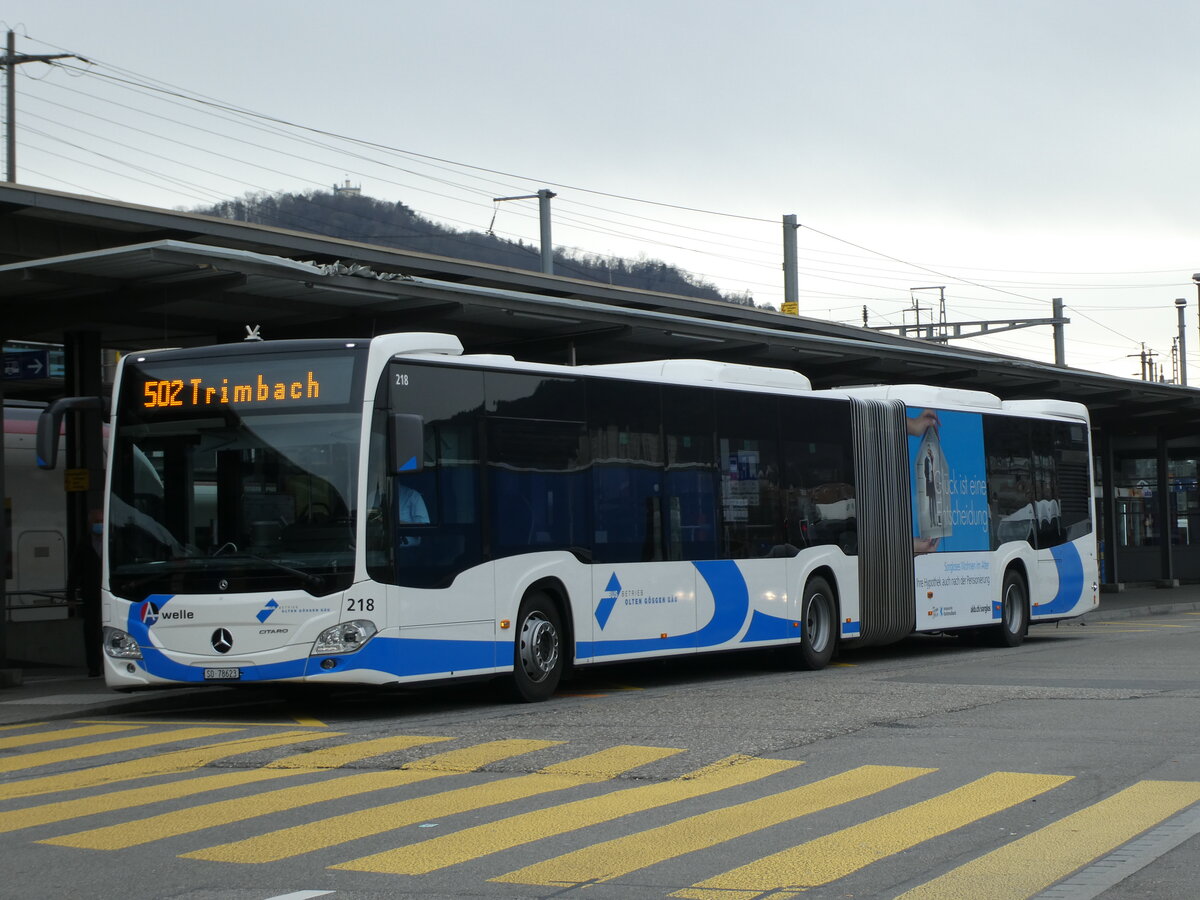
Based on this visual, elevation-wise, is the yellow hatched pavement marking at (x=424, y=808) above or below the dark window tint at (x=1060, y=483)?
below

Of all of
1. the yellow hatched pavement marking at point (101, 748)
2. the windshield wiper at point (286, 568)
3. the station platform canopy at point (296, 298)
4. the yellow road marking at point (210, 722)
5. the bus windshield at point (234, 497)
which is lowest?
the yellow road marking at point (210, 722)

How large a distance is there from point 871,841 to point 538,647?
23.6 feet

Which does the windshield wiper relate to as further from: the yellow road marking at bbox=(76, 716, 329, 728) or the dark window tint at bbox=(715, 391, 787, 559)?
the dark window tint at bbox=(715, 391, 787, 559)

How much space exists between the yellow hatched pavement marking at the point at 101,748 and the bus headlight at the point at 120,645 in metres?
0.91

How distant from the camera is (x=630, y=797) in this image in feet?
28.7

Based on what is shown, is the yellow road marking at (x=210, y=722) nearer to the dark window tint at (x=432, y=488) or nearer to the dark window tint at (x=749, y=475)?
the dark window tint at (x=432, y=488)

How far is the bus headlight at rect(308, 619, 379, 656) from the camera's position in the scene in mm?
12602

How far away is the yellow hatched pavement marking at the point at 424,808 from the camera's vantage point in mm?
7395

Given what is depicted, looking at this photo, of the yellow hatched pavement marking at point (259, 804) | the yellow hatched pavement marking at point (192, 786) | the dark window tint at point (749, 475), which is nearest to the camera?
the yellow hatched pavement marking at point (259, 804)

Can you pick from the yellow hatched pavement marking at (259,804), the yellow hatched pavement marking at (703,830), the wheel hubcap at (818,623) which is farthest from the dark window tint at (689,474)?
the yellow hatched pavement marking at (703,830)

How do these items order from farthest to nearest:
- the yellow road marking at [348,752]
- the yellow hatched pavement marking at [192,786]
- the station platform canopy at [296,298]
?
1. the station platform canopy at [296,298]
2. the yellow road marking at [348,752]
3. the yellow hatched pavement marking at [192,786]

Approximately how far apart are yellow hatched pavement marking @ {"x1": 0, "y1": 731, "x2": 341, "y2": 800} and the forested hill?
54.8 metres

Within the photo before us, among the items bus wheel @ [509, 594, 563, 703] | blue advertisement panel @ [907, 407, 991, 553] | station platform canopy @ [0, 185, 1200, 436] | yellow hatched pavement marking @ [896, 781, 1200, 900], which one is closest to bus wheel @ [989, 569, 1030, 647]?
blue advertisement panel @ [907, 407, 991, 553]

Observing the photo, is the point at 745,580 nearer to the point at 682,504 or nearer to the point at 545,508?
the point at 682,504
